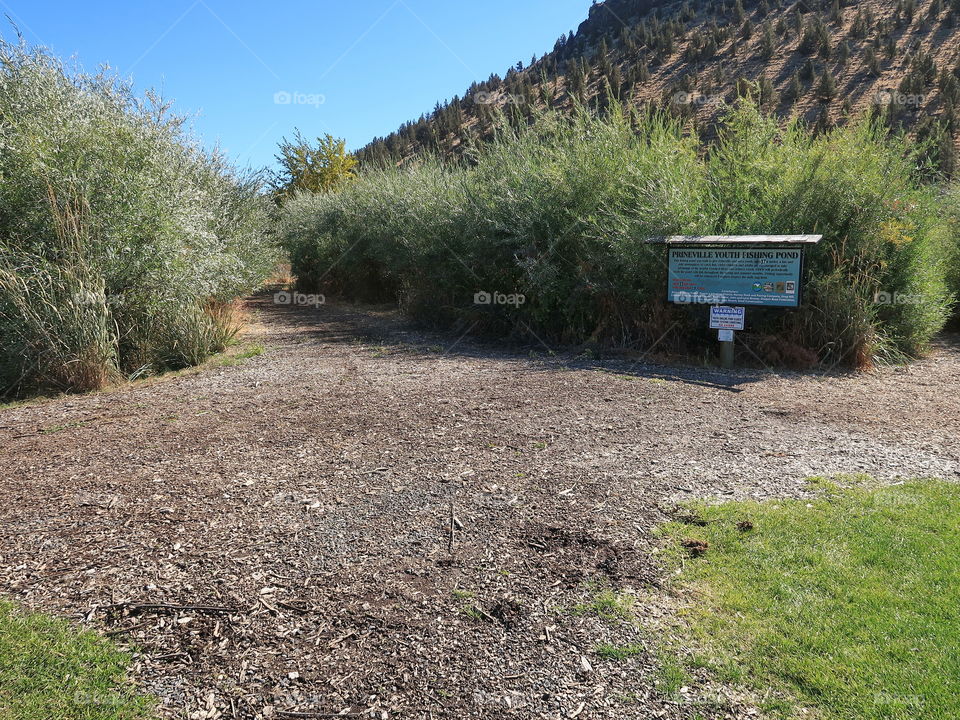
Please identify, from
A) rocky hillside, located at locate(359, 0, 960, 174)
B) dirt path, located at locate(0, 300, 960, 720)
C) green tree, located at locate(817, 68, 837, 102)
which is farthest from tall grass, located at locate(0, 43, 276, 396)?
green tree, located at locate(817, 68, 837, 102)

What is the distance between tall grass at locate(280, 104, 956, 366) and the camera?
8.77 m

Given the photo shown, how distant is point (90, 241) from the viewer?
27.6ft

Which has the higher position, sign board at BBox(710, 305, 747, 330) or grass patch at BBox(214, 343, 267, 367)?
sign board at BBox(710, 305, 747, 330)

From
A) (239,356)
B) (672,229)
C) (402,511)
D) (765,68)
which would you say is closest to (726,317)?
(672,229)

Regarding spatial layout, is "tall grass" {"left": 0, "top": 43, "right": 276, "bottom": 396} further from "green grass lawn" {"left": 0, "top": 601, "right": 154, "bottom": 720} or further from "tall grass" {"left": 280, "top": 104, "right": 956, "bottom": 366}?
"green grass lawn" {"left": 0, "top": 601, "right": 154, "bottom": 720}

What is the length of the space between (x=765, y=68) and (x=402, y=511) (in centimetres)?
2800

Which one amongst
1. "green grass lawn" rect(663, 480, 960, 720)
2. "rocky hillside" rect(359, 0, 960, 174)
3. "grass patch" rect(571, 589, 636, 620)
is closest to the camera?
"green grass lawn" rect(663, 480, 960, 720)

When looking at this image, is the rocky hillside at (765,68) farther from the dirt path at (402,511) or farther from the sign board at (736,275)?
the dirt path at (402,511)

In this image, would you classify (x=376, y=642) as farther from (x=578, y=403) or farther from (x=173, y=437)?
(x=578, y=403)

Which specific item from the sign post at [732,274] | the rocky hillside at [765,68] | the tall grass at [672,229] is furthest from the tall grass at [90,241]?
the rocky hillside at [765,68]

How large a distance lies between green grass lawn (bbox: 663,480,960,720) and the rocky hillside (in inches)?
586

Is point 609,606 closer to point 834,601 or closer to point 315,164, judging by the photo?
point 834,601

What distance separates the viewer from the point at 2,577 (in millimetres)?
3402

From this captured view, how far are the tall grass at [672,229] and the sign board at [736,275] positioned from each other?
42cm
